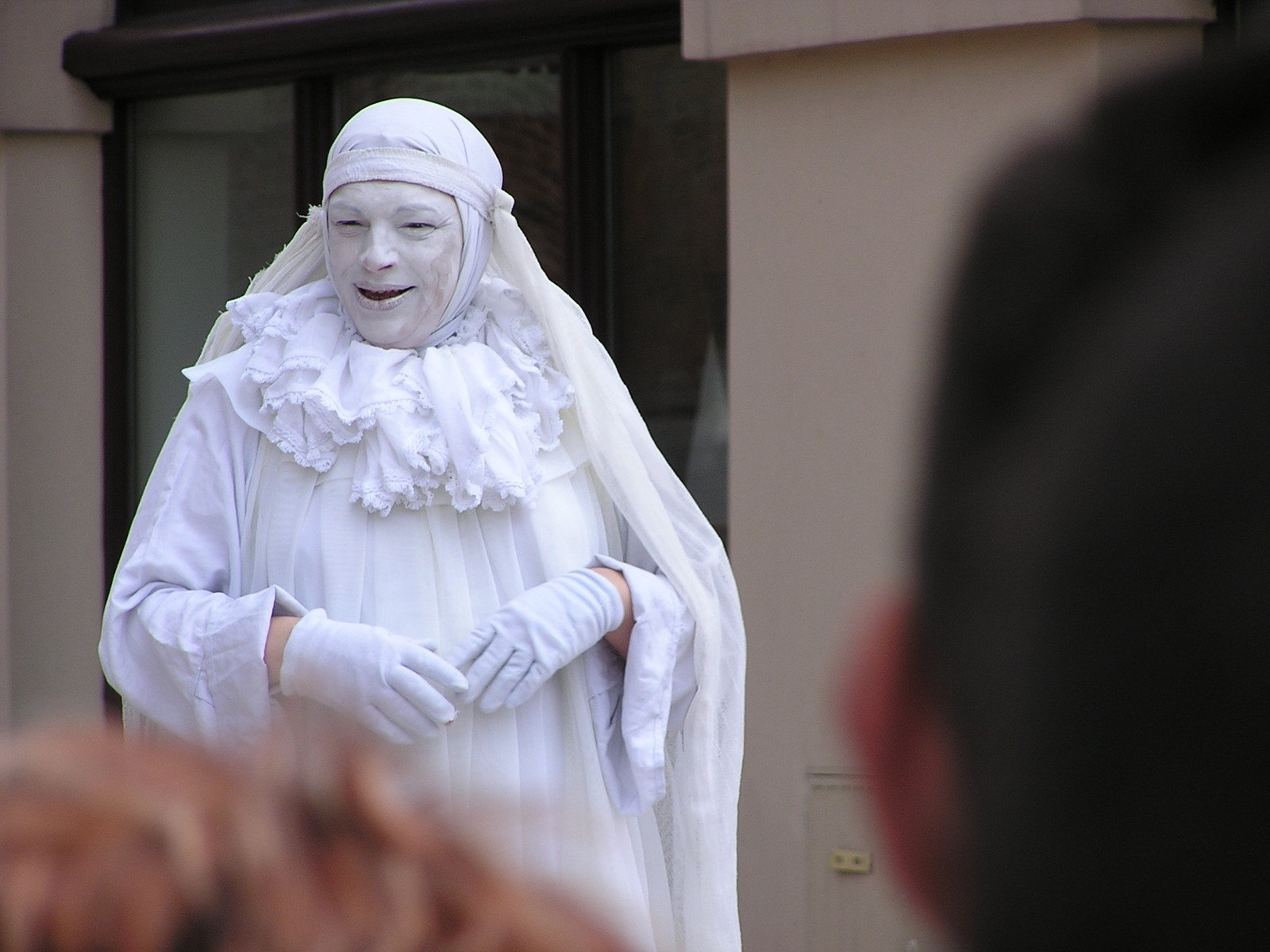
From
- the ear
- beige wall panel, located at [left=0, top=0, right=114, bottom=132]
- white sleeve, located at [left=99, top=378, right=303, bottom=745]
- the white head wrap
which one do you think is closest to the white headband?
the white head wrap

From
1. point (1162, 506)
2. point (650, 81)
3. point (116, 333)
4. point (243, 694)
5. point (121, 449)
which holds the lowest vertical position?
point (243, 694)

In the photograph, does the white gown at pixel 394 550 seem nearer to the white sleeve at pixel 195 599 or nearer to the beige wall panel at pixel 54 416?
the white sleeve at pixel 195 599

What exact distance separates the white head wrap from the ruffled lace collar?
2.4 inches

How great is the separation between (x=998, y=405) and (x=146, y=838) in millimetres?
299

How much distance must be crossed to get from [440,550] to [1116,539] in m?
2.18

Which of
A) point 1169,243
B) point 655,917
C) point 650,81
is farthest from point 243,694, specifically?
point 650,81

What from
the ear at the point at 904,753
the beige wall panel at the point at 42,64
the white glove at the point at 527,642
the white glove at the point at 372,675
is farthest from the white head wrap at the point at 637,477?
the beige wall panel at the point at 42,64

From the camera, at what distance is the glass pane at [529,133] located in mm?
4809

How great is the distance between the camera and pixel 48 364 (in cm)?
531

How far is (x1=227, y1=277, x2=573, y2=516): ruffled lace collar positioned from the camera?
260 cm

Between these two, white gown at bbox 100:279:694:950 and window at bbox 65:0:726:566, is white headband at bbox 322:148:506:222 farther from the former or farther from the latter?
window at bbox 65:0:726:566

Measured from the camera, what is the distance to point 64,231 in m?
5.32

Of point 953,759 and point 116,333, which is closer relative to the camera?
point 953,759

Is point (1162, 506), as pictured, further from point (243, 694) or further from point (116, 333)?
point (116, 333)
